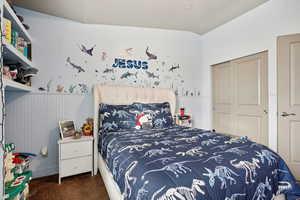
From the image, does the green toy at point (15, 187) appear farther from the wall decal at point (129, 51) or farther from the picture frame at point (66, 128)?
the wall decal at point (129, 51)

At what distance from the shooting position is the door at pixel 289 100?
6.77ft

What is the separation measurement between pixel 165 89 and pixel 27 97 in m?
2.28

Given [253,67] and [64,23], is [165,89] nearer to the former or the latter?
[253,67]

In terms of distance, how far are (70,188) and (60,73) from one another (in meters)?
1.69

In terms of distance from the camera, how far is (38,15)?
226cm

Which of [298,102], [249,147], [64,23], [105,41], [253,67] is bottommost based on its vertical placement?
[249,147]

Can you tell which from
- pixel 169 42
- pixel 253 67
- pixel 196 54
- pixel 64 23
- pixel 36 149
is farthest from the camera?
pixel 196 54

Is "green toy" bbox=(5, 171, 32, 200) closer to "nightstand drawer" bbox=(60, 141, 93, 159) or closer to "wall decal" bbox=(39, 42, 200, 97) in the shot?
"nightstand drawer" bbox=(60, 141, 93, 159)

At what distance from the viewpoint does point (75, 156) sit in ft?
6.90

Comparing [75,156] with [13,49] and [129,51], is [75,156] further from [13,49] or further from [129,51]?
[129,51]

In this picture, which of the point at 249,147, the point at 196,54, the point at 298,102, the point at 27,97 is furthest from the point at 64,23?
the point at 298,102

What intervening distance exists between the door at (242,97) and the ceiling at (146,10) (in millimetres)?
911

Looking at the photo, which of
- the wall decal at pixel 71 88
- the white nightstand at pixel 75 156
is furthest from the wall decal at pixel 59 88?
the white nightstand at pixel 75 156

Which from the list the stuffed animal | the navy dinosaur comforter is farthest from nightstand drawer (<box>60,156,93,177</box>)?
the navy dinosaur comforter
